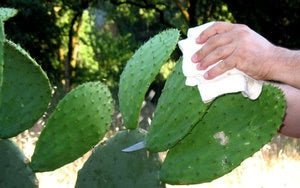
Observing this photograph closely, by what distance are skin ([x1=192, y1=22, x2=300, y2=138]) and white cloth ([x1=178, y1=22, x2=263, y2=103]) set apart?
0.02 m


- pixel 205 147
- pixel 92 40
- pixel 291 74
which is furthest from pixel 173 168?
pixel 92 40

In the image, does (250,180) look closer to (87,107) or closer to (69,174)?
(69,174)

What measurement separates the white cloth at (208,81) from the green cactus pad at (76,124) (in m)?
0.45

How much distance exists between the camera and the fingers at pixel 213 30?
1.85 meters

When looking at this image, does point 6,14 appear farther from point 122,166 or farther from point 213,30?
point 122,166

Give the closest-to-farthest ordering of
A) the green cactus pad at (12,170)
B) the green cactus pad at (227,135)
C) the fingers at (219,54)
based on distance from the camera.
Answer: the fingers at (219,54), the green cactus pad at (227,135), the green cactus pad at (12,170)

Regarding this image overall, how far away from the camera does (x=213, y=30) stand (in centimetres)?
186

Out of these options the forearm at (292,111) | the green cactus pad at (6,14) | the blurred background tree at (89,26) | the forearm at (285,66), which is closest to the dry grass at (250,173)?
the forearm at (292,111)

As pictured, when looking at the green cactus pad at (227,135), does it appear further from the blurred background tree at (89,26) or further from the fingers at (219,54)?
the blurred background tree at (89,26)

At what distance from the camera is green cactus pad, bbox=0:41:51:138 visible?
7.74ft

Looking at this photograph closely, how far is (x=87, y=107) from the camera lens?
2297mm

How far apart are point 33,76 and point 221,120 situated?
643 mm

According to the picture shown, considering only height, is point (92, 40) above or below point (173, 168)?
below

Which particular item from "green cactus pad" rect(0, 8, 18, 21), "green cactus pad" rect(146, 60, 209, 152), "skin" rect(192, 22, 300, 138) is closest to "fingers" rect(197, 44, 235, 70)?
"skin" rect(192, 22, 300, 138)
